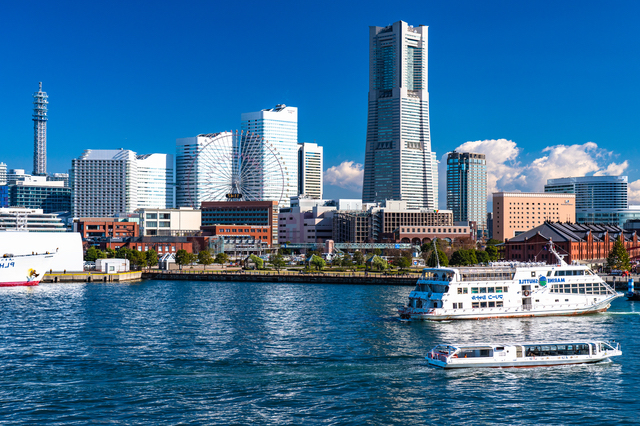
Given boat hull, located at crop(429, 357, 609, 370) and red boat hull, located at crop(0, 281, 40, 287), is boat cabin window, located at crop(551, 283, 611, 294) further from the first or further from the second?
red boat hull, located at crop(0, 281, 40, 287)

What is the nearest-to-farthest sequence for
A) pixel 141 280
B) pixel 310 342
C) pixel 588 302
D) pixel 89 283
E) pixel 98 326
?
pixel 310 342 → pixel 98 326 → pixel 588 302 → pixel 89 283 → pixel 141 280

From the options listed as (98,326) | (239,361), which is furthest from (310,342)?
(98,326)

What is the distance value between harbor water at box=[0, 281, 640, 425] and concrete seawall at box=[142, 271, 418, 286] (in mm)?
53468

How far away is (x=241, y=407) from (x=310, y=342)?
21641 millimetres

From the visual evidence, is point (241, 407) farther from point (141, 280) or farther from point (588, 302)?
point (141, 280)

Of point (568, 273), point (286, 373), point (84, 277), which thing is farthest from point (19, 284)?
point (568, 273)

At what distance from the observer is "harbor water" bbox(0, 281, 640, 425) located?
4159cm

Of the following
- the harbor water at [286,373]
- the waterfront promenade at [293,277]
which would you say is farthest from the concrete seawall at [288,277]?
the harbor water at [286,373]

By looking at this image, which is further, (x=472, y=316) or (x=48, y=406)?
(x=472, y=316)

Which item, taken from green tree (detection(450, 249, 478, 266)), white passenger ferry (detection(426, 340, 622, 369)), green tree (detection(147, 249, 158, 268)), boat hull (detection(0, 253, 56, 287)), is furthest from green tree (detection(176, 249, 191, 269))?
white passenger ferry (detection(426, 340, 622, 369))

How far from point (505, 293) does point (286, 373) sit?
39845 millimetres

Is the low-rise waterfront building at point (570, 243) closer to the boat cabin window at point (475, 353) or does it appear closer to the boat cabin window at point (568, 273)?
the boat cabin window at point (568, 273)

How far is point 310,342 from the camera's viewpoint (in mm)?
63656

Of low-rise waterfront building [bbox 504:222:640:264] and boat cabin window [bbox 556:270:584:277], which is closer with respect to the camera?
boat cabin window [bbox 556:270:584:277]
